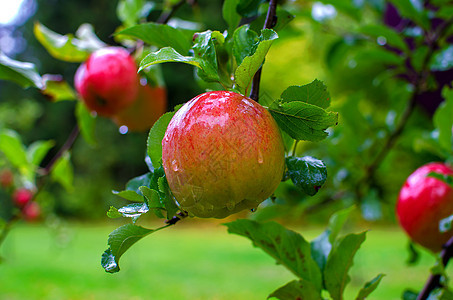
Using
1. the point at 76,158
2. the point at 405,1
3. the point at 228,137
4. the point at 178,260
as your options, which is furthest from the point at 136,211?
the point at 76,158

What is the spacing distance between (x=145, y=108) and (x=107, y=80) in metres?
0.13

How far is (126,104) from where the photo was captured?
774 millimetres

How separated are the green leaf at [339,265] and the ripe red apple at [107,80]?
0.45 meters

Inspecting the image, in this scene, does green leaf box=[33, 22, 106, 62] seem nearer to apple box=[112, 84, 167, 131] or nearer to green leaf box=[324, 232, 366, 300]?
apple box=[112, 84, 167, 131]

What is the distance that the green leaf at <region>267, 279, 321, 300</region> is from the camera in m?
0.45

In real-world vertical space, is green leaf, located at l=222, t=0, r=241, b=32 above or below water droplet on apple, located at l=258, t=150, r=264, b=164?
above

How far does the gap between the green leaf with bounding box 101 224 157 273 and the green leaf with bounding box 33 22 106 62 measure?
0.50 m

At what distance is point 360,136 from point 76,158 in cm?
929

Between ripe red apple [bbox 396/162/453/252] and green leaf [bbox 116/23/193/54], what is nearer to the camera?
green leaf [bbox 116/23/193/54]

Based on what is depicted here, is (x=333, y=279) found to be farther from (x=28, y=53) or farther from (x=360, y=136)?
(x=28, y=53)

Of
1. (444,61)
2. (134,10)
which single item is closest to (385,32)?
(444,61)

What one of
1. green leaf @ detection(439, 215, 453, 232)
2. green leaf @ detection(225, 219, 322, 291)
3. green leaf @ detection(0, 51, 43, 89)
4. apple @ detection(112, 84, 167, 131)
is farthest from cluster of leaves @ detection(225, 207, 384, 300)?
apple @ detection(112, 84, 167, 131)

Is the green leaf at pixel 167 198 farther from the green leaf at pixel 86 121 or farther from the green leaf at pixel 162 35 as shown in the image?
the green leaf at pixel 86 121

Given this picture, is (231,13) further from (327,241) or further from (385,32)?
(385,32)
